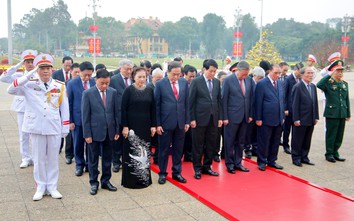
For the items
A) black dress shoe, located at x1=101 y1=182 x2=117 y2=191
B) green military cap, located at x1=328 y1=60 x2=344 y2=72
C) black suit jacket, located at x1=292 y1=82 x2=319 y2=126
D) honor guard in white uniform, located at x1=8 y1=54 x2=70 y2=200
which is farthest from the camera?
green military cap, located at x1=328 y1=60 x2=344 y2=72

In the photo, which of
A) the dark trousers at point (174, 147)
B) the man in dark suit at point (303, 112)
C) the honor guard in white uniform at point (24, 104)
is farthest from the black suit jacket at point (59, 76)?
the man in dark suit at point (303, 112)

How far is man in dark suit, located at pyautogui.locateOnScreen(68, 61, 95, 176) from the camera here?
5621 mm

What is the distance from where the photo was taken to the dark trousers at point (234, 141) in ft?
18.9

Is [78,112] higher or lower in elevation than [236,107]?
lower

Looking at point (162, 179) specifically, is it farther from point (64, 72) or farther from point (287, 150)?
point (64, 72)

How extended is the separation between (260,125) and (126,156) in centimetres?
224

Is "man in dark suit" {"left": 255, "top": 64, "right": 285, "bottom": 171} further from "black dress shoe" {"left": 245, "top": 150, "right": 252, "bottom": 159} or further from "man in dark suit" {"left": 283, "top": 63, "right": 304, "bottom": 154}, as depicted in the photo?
"man in dark suit" {"left": 283, "top": 63, "right": 304, "bottom": 154}

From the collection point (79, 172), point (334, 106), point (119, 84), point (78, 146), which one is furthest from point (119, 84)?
point (334, 106)

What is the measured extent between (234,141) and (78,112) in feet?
8.00

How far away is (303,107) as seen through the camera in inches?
247

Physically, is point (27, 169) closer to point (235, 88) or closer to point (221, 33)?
point (235, 88)

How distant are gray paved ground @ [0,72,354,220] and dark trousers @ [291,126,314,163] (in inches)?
8.3

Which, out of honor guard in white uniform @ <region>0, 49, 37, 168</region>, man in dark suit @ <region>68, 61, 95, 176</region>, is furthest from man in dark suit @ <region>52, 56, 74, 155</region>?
man in dark suit @ <region>68, 61, 95, 176</region>

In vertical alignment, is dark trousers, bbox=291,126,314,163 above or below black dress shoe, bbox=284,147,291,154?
above
